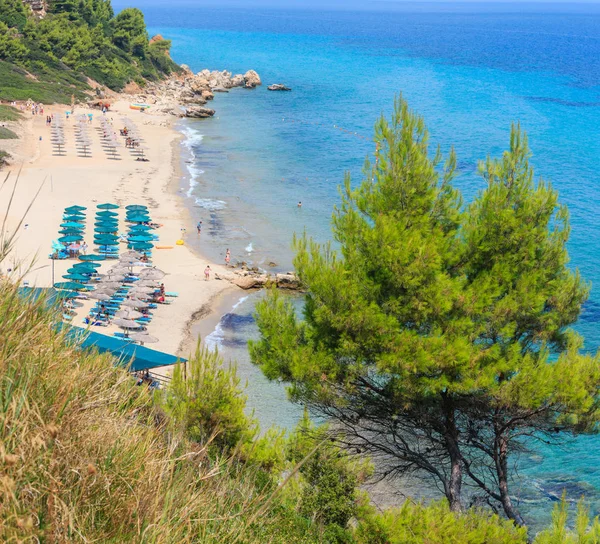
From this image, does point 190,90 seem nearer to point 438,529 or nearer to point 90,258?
point 90,258

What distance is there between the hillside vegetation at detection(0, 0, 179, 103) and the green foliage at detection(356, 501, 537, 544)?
63521 mm

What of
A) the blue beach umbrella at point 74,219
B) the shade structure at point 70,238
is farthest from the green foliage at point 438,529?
the blue beach umbrella at point 74,219

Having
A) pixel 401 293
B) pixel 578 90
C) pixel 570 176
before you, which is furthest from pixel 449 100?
pixel 401 293

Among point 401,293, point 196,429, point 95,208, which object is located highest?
point 401,293

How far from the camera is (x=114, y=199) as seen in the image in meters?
41.4

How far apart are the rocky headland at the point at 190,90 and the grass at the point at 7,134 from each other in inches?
870

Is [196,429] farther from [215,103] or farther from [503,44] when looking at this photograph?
[503,44]

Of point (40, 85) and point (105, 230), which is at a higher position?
point (40, 85)

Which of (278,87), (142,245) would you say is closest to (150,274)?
(142,245)

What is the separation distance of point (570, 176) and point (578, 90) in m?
51.5

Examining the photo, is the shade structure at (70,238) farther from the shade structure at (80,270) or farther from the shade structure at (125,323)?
the shade structure at (125,323)

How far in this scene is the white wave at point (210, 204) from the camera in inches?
1713

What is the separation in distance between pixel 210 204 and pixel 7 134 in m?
18.6

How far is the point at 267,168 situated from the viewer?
5397cm
